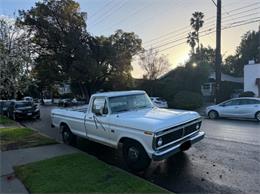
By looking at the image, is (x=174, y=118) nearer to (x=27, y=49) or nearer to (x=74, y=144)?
(x=74, y=144)

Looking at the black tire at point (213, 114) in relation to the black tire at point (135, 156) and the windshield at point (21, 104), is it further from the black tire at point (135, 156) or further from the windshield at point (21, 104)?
the windshield at point (21, 104)

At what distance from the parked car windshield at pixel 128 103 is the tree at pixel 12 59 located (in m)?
5.89

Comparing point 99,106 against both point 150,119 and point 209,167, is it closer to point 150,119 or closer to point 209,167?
point 150,119

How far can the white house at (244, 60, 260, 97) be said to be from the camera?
2525 cm

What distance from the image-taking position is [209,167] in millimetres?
6023

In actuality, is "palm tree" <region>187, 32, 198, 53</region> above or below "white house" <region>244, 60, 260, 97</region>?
above

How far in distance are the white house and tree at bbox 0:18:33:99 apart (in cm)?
2185

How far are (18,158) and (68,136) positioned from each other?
2179mm

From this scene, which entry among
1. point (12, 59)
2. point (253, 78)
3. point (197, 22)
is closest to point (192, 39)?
point (197, 22)

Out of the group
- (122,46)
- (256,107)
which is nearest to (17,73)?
(256,107)

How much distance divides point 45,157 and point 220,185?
476 centimetres

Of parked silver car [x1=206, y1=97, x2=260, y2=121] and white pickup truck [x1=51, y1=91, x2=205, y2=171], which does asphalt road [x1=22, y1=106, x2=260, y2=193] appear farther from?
parked silver car [x1=206, y1=97, x2=260, y2=121]

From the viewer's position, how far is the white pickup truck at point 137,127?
5492 millimetres

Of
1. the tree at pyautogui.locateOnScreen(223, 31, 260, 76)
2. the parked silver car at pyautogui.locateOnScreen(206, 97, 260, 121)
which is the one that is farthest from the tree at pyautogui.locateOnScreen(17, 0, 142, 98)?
Answer: the tree at pyautogui.locateOnScreen(223, 31, 260, 76)
